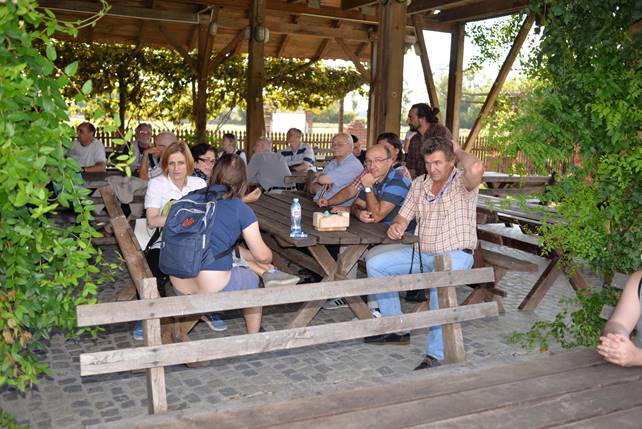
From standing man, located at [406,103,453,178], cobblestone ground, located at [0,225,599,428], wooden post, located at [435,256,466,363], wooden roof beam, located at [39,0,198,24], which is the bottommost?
cobblestone ground, located at [0,225,599,428]

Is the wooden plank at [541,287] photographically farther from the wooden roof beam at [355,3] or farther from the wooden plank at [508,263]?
the wooden roof beam at [355,3]

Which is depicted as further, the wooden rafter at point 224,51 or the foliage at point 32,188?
the wooden rafter at point 224,51

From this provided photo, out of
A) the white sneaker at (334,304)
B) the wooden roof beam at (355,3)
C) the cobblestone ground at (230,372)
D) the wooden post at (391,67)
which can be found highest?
the wooden roof beam at (355,3)

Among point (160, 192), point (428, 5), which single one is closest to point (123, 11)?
point (428, 5)

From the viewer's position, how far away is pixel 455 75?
12547 mm

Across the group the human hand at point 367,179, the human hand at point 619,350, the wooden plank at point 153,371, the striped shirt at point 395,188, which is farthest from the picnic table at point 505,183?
the wooden plank at point 153,371

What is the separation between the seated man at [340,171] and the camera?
5477 millimetres

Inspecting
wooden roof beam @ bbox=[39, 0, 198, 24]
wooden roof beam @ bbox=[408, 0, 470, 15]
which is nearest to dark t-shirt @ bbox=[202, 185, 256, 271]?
wooden roof beam @ bbox=[408, 0, 470, 15]

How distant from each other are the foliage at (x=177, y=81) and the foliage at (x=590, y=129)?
10.5 meters

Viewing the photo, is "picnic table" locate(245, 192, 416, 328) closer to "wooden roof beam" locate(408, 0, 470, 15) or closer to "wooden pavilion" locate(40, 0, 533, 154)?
"wooden pavilion" locate(40, 0, 533, 154)

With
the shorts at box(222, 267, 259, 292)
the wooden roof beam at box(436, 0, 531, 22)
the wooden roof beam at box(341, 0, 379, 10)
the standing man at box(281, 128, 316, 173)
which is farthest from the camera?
the wooden roof beam at box(436, 0, 531, 22)

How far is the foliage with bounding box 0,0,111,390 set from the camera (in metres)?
1.81

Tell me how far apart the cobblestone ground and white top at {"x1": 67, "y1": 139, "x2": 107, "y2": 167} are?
3.51 meters

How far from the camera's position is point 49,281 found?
2131mm
